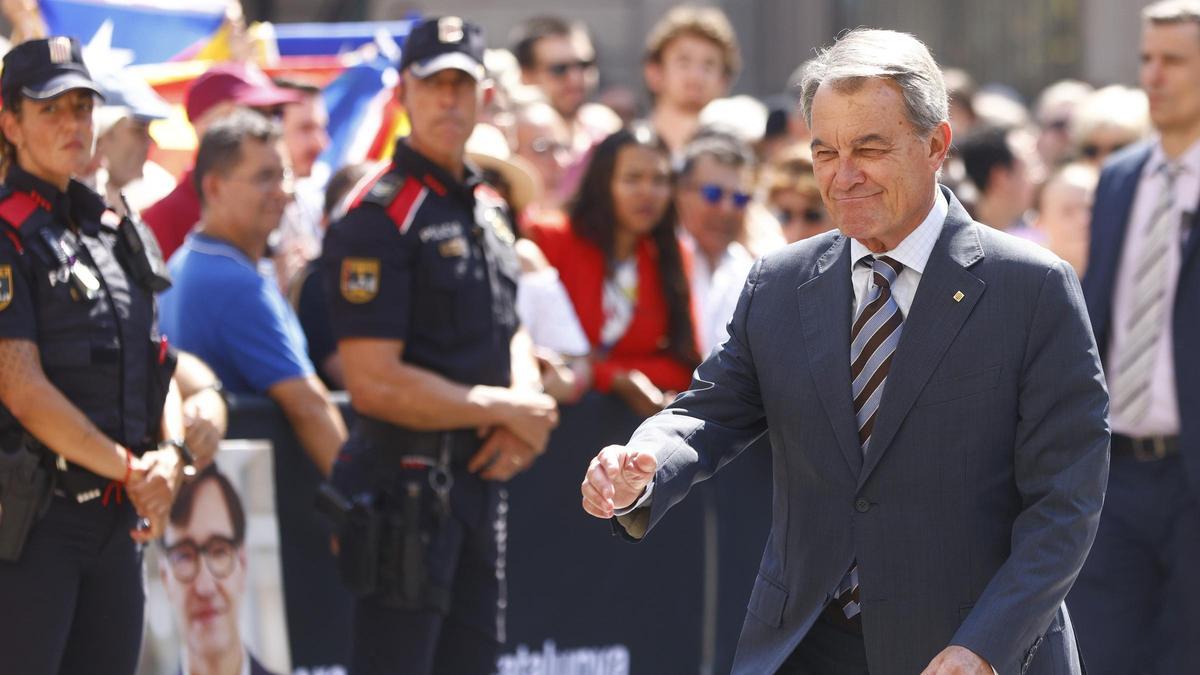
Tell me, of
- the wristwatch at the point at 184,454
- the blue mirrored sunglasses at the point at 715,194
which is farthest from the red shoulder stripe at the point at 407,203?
the blue mirrored sunglasses at the point at 715,194

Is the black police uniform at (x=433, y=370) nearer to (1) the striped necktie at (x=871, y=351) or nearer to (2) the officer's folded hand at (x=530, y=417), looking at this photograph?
(2) the officer's folded hand at (x=530, y=417)

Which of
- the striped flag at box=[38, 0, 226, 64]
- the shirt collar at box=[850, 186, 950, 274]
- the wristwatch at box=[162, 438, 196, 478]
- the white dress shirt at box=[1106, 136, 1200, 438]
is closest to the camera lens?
the shirt collar at box=[850, 186, 950, 274]

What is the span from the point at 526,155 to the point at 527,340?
3.18 meters

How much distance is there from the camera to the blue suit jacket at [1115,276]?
6109mm

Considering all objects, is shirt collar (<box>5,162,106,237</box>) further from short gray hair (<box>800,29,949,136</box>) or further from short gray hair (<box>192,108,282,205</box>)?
short gray hair (<box>800,29,949,136</box>)

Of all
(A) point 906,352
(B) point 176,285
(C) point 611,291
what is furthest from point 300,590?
(A) point 906,352

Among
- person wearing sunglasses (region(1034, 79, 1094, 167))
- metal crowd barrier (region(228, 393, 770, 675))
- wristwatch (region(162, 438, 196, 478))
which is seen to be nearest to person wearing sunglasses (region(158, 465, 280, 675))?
metal crowd barrier (region(228, 393, 770, 675))

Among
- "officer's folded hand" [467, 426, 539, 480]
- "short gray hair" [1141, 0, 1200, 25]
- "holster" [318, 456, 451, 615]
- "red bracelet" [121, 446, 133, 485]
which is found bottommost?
"holster" [318, 456, 451, 615]

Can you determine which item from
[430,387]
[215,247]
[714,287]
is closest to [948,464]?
[430,387]

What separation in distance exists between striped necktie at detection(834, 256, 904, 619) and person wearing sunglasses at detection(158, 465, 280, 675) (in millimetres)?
2948

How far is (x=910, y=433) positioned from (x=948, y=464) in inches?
3.9

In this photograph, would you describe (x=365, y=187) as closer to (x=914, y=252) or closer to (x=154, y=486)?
(x=154, y=486)

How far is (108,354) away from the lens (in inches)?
189

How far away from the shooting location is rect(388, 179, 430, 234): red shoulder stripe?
5.51 meters
